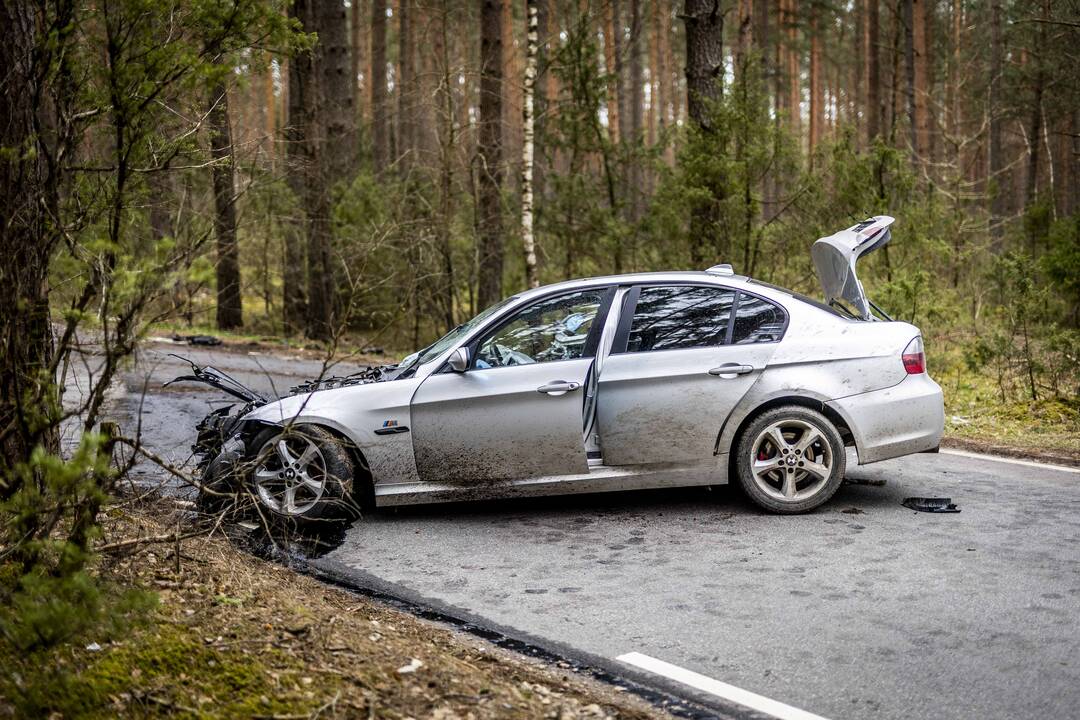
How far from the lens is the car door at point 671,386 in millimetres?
6883

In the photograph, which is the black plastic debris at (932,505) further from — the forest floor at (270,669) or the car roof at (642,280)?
the forest floor at (270,669)

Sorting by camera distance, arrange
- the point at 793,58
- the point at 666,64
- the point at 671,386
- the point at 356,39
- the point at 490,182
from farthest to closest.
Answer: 1. the point at 793,58
2. the point at 666,64
3. the point at 356,39
4. the point at 490,182
5. the point at 671,386

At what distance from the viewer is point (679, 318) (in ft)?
23.5

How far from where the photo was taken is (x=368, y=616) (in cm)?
514

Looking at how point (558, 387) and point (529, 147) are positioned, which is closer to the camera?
point (558, 387)

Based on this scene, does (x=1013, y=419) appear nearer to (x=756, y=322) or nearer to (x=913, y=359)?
(x=913, y=359)

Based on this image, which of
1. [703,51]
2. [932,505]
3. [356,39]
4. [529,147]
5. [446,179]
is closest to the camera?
[932,505]

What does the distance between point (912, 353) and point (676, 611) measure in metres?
2.93

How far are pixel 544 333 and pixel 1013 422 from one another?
6.27 m

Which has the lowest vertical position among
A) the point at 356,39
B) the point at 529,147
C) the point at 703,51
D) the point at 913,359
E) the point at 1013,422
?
the point at 1013,422

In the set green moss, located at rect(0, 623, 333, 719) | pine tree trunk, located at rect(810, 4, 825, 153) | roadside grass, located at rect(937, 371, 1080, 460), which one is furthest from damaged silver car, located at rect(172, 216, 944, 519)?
pine tree trunk, located at rect(810, 4, 825, 153)

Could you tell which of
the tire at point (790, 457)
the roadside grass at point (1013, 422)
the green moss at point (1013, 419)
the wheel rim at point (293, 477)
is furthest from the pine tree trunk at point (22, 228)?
the green moss at point (1013, 419)

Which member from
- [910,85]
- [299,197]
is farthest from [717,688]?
[910,85]

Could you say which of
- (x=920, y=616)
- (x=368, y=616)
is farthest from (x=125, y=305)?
(x=920, y=616)
